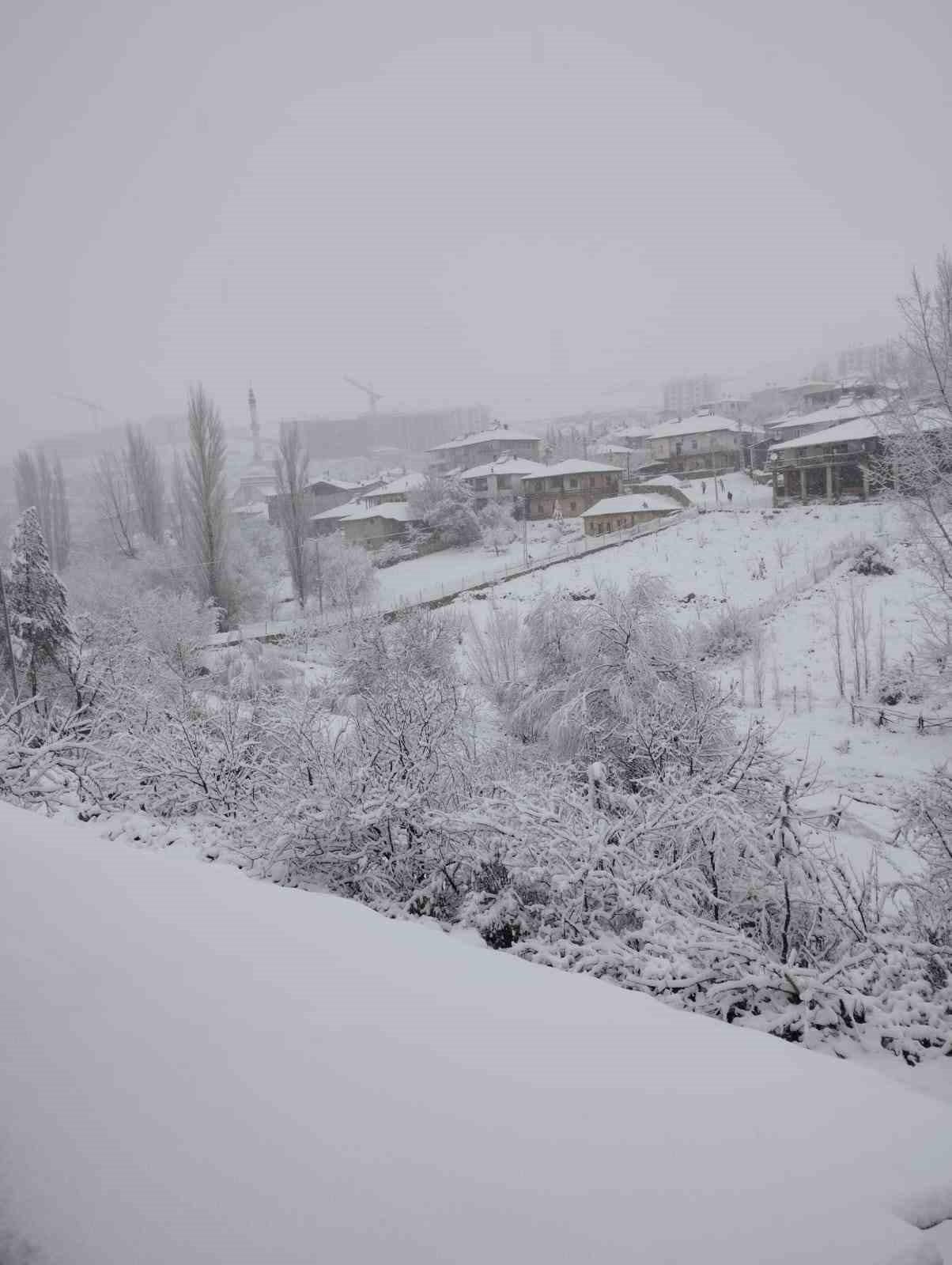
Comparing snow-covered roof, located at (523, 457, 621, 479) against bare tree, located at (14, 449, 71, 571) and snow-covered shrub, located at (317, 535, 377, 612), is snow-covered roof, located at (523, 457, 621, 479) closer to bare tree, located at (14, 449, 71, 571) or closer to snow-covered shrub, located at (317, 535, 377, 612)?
snow-covered shrub, located at (317, 535, 377, 612)

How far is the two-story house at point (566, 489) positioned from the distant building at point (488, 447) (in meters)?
15.0

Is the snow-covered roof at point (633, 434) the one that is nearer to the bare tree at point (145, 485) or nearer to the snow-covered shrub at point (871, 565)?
the snow-covered shrub at point (871, 565)

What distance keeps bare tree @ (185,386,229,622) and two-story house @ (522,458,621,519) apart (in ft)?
80.3

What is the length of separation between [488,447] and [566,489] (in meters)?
18.5

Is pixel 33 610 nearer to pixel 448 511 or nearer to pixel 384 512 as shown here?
pixel 448 511

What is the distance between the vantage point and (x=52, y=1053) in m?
2.03

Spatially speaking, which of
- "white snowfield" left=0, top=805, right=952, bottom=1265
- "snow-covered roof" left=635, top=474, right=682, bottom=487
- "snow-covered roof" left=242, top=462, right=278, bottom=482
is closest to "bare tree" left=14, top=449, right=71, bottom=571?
"snow-covered roof" left=635, top=474, right=682, bottom=487

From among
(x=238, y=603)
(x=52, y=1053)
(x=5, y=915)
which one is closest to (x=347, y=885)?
(x=5, y=915)

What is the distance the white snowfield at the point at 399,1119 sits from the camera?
1.56m

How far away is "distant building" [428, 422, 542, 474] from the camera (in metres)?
69.3

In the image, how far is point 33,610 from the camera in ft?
59.5

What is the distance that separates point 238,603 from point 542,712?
26.5 metres

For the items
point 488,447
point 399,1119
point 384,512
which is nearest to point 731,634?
point 399,1119

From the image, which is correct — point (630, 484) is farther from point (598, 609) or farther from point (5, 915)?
point (5, 915)
